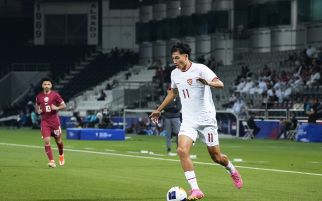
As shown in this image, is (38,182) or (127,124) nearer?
(38,182)

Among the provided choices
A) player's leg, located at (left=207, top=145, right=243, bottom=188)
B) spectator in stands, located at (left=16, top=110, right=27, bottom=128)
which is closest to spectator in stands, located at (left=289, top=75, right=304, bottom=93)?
spectator in stands, located at (left=16, top=110, right=27, bottom=128)

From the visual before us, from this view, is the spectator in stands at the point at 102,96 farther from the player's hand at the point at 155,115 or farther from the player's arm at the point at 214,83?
the player's arm at the point at 214,83

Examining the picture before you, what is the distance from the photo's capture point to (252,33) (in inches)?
2427

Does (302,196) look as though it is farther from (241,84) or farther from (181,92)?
(241,84)

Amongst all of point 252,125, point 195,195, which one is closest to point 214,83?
point 195,195

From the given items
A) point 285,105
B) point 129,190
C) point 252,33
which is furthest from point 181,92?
point 252,33

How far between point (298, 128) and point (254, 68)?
→ 14808 millimetres

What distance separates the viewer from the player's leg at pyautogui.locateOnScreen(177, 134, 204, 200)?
49.5 ft

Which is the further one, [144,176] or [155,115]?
[144,176]

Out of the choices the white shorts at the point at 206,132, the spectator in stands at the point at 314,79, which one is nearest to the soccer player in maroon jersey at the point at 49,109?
the white shorts at the point at 206,132

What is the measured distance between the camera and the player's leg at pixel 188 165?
49.5ft

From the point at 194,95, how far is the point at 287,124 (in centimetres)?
2778

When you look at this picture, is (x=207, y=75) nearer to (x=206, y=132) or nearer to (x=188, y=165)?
(x=206, y=132)

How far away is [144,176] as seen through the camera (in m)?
20.7
